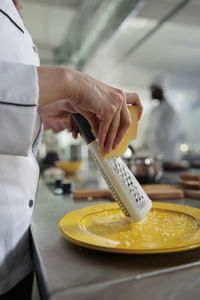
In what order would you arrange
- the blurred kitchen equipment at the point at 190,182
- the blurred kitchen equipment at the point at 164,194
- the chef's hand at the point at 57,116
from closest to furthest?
1. the chef's hand at the point at 57,116
2. the blurred kitchen equipment at the point at 164,194
3. the blurred kitchen equipment at the point at 190,182

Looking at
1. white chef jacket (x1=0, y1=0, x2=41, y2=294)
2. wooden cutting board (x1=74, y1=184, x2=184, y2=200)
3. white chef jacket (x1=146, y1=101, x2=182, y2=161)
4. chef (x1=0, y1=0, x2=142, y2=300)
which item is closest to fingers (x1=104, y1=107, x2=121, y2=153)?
chef (x1=0, y1=0, x2=142, y2=300)

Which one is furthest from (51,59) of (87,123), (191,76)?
(87,123)

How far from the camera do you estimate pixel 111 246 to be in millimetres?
404

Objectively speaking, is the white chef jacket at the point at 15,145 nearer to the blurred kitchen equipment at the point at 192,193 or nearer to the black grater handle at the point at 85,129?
the black grater handle at the point at 85,129

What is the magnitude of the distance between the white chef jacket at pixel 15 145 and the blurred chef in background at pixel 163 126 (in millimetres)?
3389

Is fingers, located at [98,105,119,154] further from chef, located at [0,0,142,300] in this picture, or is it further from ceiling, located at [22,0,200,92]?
ceiling, located at [22,0,200,92]

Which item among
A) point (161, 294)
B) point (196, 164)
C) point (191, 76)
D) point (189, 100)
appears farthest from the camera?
point (189, 100)

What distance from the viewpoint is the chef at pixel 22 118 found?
47cm

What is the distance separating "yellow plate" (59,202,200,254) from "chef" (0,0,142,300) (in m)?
0.12

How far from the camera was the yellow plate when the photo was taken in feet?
1.32

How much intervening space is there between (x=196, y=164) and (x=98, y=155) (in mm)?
1843

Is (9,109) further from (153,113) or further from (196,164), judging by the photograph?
(153,113)

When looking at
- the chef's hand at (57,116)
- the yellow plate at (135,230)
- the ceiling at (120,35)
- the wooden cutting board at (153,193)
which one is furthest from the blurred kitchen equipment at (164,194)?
the ceiling at (120,35)

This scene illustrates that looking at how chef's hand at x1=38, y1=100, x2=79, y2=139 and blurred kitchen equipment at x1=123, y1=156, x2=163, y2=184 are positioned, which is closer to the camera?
chef's hand at x1=38, y1=100, x2=79, y2=139
